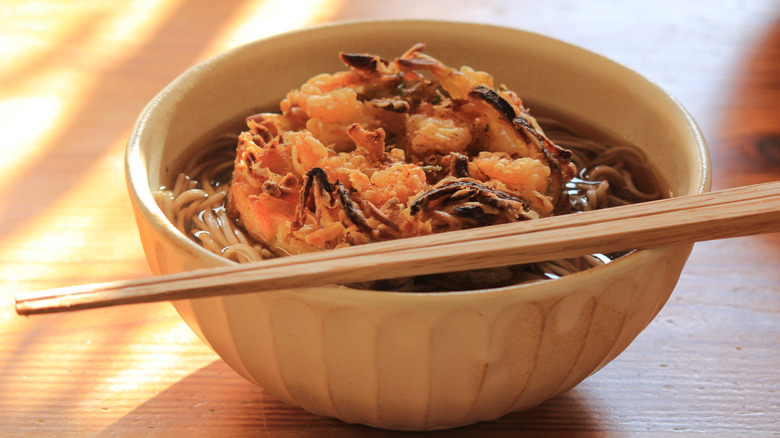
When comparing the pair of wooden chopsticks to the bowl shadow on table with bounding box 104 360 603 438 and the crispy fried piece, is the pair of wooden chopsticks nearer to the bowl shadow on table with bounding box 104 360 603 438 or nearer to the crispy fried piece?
the crispy fried piece

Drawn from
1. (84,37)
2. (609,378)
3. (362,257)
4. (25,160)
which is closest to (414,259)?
(362,257)

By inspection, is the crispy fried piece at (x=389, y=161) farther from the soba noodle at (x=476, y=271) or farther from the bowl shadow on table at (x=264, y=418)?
the bowl shadow on table at (x=264, y=418)

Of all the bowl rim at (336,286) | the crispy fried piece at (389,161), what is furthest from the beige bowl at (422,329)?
the crispy fried piece at (389,161)

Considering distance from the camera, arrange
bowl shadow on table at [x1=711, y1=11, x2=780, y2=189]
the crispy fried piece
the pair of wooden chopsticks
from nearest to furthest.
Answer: the pair of wooden chopsticks
the crispy fried piece
bowl shadow on table at [x1=711, y1=11, x2=780, y2=189]

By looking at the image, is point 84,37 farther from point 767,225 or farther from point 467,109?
point 767,225

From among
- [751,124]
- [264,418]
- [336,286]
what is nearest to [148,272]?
[264,418]

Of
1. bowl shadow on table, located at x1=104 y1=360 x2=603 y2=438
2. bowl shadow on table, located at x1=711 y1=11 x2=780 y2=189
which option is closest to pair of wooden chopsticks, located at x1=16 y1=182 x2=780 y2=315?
bowl shadow on table, located at x1=104 y1=360 x2=603 y2=438

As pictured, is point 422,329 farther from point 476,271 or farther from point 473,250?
point 476,271
